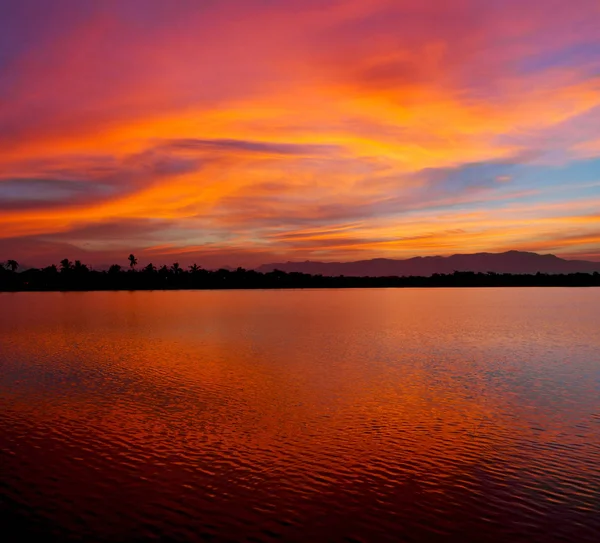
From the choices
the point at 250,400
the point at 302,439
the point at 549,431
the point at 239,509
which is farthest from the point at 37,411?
the point at 549,431

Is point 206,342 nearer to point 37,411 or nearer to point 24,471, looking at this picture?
point 37,411

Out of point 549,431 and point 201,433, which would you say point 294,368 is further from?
point 549,431

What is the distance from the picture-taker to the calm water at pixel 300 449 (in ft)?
58.0

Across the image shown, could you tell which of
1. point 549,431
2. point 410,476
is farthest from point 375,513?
point 549,431

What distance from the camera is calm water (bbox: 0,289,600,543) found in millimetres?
17672

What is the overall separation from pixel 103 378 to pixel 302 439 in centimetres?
2484

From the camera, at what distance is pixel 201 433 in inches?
1094

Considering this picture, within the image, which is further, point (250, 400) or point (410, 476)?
point (250, 400)

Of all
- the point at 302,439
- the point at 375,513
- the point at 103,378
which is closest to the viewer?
the point at 375,513

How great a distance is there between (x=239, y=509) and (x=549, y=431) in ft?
61.8

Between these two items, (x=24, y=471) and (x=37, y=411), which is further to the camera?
(x=37, y=411)

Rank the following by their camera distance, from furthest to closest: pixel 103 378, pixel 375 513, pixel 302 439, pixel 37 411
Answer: pixel 103 378
pixel 37 411
pixel 302 439
pixel 375 513

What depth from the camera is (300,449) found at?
25203 millimetres

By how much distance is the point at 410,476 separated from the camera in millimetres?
21781
